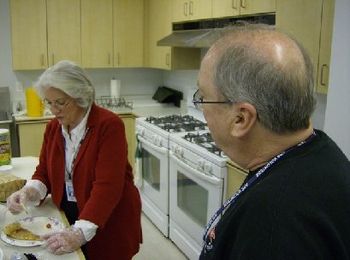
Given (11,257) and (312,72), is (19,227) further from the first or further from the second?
(312,72)

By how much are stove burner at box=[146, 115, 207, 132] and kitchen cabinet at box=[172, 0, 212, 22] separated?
89 centimetres

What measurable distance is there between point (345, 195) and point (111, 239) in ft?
4.06

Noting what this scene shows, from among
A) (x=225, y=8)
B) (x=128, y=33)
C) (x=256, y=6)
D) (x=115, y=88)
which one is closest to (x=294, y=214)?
(x=256, y=6)

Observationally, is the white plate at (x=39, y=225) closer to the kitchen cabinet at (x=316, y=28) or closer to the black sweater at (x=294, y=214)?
the black sweater at (x=294, y=214)

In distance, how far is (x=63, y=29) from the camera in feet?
13.6

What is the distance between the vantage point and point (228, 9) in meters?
3.02

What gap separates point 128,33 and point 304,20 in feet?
8.20

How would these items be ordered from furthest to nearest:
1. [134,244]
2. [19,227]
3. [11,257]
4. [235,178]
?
1. [235,178]
2. [134,244]
3. [19,227]
4. [11,257]

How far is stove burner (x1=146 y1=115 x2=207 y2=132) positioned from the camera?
3381mm

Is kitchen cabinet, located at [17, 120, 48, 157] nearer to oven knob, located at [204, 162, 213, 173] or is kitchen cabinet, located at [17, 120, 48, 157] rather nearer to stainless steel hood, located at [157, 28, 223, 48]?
stainless steel hood, located at [157, 28, 223, 48]

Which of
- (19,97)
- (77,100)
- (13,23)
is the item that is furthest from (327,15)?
(19,97)

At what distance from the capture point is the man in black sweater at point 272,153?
2.26ft

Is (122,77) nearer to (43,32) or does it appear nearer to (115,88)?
(115,88)

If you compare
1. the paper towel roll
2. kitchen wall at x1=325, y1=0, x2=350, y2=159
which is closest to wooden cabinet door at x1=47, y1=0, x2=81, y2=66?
the paper towel roll
